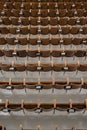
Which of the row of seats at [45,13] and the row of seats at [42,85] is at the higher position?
the row of seats at [45,13]

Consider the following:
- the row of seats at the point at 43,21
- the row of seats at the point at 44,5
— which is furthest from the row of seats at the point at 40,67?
the row of seats at the point at 44,5

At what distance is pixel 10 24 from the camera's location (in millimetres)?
1887

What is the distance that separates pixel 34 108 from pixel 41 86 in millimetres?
120

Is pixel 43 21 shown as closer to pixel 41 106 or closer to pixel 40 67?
pixel 40 67

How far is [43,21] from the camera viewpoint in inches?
73.2

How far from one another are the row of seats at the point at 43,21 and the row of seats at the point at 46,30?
121 millimetres

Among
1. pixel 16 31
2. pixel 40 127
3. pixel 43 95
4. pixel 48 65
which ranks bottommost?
pixel 40 127

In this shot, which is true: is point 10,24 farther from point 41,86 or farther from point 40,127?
point 40,127

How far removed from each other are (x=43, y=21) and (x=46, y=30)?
16 cm

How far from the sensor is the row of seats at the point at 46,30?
1727 millimetres

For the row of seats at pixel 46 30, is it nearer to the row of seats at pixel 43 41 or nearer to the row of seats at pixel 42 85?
the row of seats at pixel 43 41

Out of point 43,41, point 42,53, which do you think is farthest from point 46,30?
point 42,53

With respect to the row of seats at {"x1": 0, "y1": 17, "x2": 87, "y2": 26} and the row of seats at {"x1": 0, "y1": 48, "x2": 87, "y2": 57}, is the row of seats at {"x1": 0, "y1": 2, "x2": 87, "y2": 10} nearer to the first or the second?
the row of seats at {"x1": 0, "y1": 17, "x2": 87, "y2": 26}

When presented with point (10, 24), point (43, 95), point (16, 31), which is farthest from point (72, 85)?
point (10, 24)
